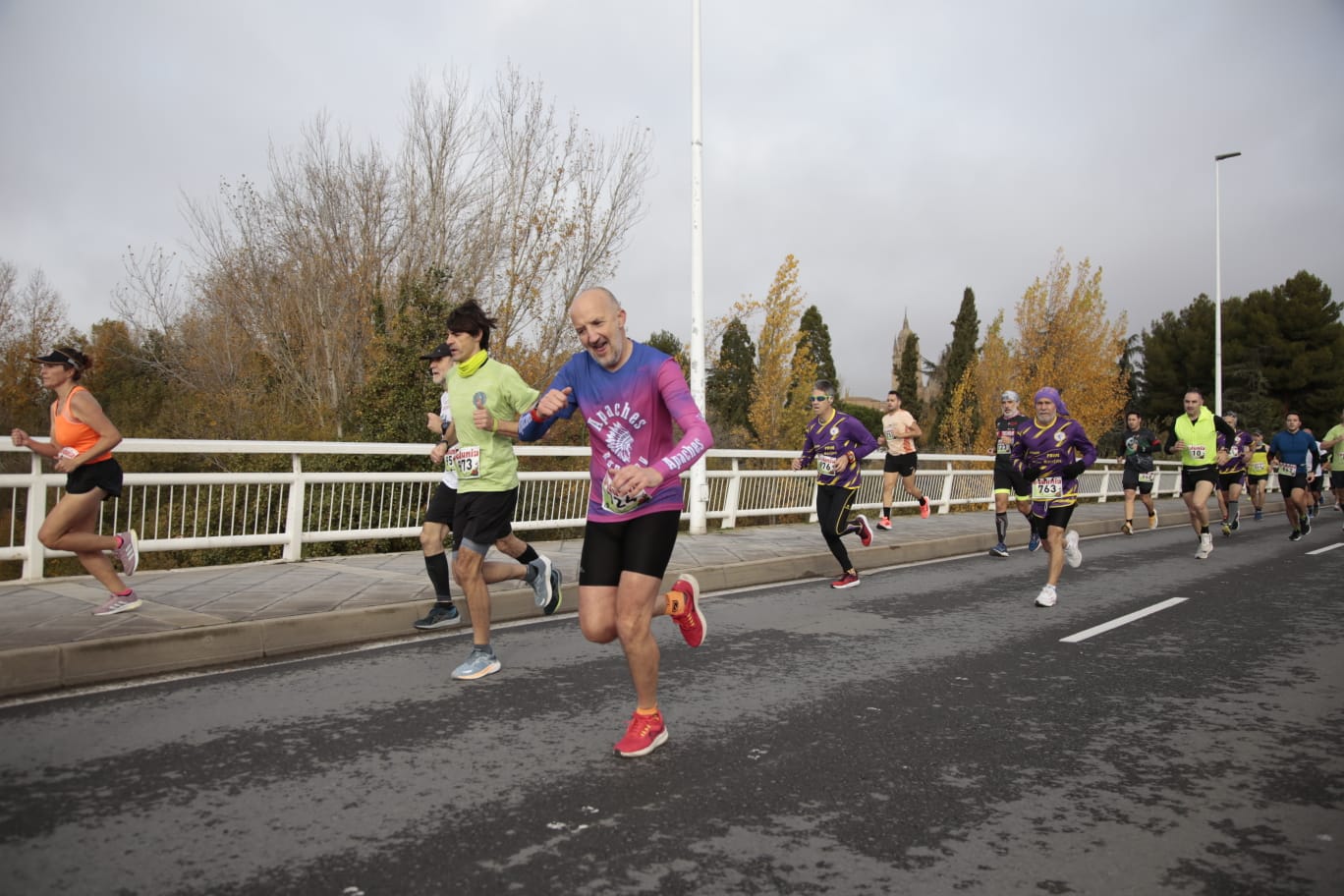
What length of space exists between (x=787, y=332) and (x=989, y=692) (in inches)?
899

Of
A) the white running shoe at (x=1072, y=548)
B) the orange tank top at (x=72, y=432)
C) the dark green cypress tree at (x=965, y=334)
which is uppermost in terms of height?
the dark green cypress tree at (x=965, y=334)

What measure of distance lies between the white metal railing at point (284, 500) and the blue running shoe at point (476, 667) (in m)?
3.45

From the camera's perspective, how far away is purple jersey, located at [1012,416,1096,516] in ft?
27.7

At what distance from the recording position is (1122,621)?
24.1 feet

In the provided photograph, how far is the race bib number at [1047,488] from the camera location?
8422 mm

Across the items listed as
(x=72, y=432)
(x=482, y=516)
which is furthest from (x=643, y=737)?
(x=72, y=432)

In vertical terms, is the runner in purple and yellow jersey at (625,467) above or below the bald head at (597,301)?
below

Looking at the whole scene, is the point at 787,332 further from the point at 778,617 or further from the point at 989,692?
the point at 989,692

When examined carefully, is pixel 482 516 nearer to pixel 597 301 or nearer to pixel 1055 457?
pixel 597 301

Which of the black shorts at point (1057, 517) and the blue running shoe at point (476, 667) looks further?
the black shorts at point (1057, 517)

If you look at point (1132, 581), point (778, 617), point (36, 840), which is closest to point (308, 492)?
point (778, 617)

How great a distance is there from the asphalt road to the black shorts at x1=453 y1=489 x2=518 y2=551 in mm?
822

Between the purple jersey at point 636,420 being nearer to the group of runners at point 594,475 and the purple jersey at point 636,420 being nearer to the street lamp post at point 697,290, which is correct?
the group of runners at point 594,475

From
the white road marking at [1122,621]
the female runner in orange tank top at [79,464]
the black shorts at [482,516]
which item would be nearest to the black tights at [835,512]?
the white road marking at [1122,621]
